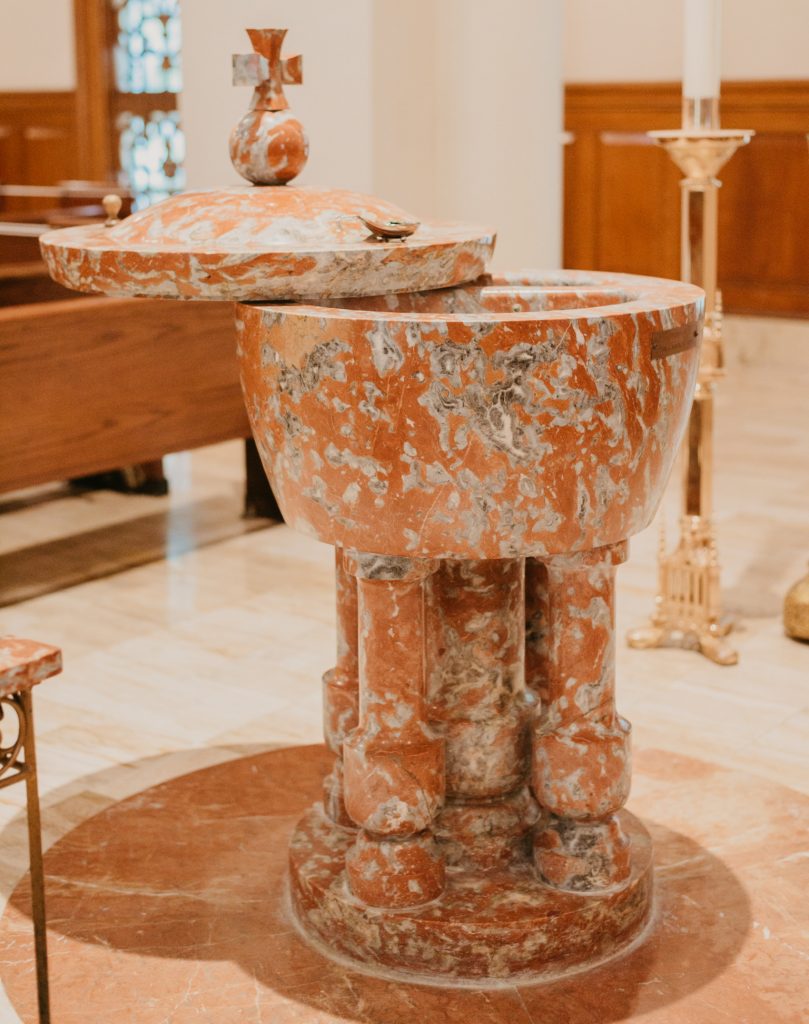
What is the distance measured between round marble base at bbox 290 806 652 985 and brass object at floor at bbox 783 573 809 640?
4.67ft

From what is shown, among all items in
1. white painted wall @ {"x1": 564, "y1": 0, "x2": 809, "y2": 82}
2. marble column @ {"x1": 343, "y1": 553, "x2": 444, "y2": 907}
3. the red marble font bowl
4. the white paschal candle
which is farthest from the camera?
white painted wall @ {"x1": 564, "y1": 0, "x2": 809, "y2": 82}

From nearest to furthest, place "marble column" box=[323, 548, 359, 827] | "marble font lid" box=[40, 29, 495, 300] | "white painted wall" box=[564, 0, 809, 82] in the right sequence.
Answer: "marble font lid" box=[40, 29, 495, 300], "marble column" box=[323, 548, 359, 827], "white painted wall" box=[564, 0, 809, 82]

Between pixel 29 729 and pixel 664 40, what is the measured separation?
6.07 metres

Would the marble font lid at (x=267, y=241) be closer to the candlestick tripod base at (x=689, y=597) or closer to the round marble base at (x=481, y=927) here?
the round marble base at (x=481, y=927)

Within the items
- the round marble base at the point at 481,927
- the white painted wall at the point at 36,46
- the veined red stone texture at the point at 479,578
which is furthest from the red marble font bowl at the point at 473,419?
the white painted wall at the point at 36,46

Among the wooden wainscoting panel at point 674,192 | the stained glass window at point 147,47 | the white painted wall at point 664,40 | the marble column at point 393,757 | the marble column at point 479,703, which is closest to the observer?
the marble column at point 393,757

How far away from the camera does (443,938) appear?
2.09 meters

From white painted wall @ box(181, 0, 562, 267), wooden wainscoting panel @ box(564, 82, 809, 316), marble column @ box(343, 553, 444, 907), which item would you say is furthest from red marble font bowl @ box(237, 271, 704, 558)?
wooden wainscoting panel @ box(564, 82, 809, 316)

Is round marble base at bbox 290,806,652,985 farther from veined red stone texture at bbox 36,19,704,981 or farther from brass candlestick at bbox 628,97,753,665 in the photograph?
brass candlestick at bbox 628,97,753,665

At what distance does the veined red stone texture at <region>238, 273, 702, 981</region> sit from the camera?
1890mm

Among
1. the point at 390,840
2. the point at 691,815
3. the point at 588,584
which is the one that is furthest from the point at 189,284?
the point at 691,815

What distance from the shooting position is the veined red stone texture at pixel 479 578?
1.89 meters

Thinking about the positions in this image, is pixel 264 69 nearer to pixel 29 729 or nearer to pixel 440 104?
pixel 29 729

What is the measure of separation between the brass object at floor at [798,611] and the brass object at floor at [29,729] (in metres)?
2.15
